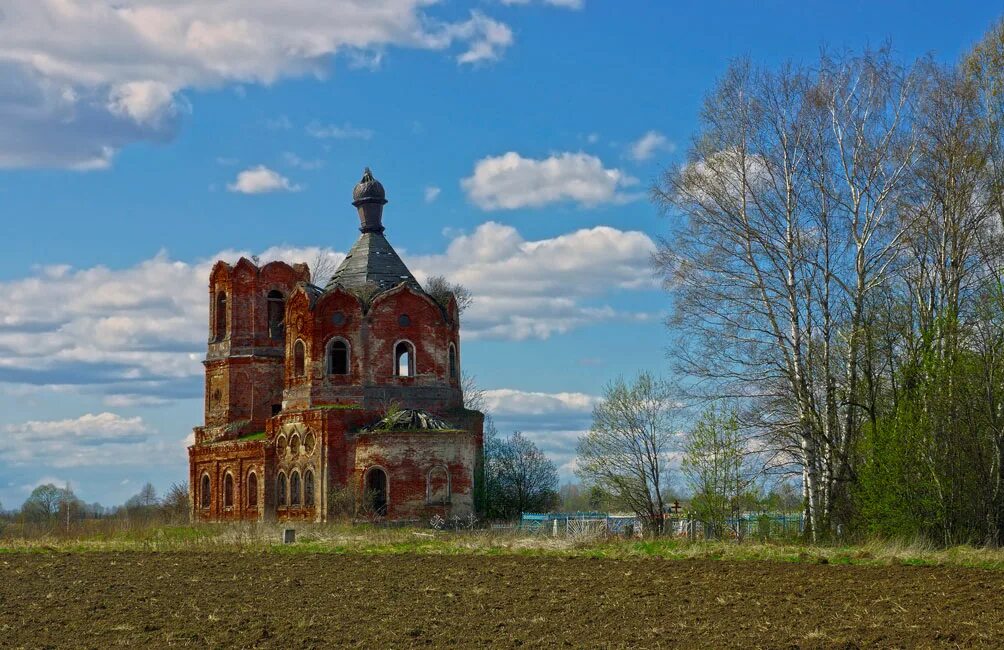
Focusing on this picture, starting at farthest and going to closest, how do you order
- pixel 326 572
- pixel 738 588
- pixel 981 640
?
pixel 326 572
pixel 738 588
pixel 981 640

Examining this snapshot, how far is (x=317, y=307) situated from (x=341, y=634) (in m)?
27.1

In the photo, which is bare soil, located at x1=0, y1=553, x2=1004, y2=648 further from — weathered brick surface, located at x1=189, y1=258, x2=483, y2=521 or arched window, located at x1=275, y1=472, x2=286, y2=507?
arched window, located at x1=275, y1=472, x2=286, y2=507

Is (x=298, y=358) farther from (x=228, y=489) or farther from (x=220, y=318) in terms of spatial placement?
(x=220, y=318)

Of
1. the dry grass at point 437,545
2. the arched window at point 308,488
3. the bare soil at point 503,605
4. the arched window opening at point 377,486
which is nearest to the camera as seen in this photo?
the bare soil at point 503,605

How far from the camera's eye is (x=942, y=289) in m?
25.2

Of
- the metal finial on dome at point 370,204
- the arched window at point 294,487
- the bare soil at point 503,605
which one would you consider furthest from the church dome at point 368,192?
the bare soil at point 503,605

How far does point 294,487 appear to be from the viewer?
39.9 m

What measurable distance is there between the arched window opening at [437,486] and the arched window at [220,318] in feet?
43.5

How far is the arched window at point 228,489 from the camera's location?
1698 inches

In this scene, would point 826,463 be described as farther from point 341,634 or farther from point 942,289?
point 341,634

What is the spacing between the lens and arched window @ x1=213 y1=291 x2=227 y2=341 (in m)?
46.3

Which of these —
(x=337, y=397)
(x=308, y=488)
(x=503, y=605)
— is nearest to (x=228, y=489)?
(x=308, y=488)

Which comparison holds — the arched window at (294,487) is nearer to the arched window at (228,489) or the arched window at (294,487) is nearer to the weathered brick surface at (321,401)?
the weathered brick surface at (321,401)

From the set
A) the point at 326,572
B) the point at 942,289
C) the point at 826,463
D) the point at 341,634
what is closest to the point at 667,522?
the point at 826,463
